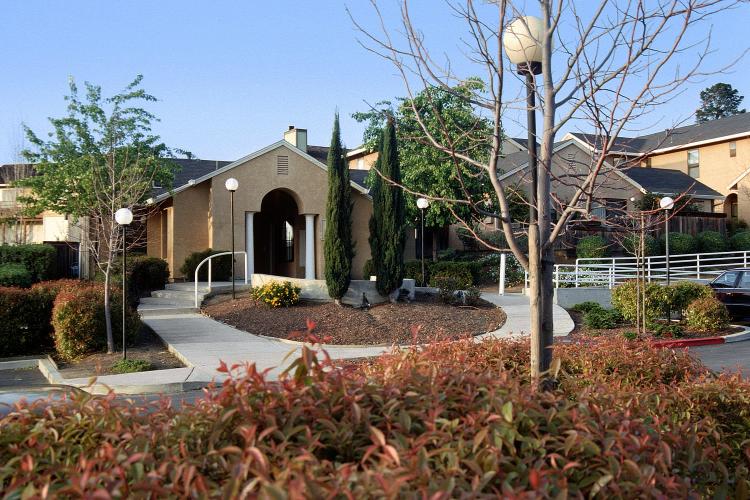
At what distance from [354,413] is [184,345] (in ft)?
41.7

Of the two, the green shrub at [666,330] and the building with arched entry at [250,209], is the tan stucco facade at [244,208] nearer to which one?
the building with arched entry at [250,209]

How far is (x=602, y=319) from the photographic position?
1836cm

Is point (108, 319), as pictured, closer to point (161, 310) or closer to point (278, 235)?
point (161, 310)

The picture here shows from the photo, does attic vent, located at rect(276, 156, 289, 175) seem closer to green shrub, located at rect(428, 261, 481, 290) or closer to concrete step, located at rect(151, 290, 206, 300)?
concrete step, located at rect(151, 290, 206, 300)

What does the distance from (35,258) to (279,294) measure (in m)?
9.59

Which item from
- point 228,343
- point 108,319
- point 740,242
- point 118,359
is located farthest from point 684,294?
point 740,242

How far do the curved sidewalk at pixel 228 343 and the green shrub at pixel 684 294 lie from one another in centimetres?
259

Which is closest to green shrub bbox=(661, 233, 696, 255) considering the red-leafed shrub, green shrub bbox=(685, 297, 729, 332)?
green shrub bbox=(685, 297, 729, 332)

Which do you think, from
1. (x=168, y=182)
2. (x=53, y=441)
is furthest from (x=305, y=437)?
(x=168, y=182)

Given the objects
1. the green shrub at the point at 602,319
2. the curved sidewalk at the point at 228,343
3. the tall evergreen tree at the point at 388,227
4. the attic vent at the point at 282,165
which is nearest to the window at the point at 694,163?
the attic vent at the point at 282,165

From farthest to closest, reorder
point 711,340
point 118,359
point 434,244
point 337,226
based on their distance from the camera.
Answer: point 434,244 → point 337,226 → point 711,340 → point 118,359

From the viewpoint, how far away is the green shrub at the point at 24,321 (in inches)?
594

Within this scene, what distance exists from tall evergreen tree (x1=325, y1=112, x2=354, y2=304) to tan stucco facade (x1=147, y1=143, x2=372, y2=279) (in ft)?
21.7

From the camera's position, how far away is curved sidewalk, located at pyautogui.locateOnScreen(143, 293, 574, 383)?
43.5ft
